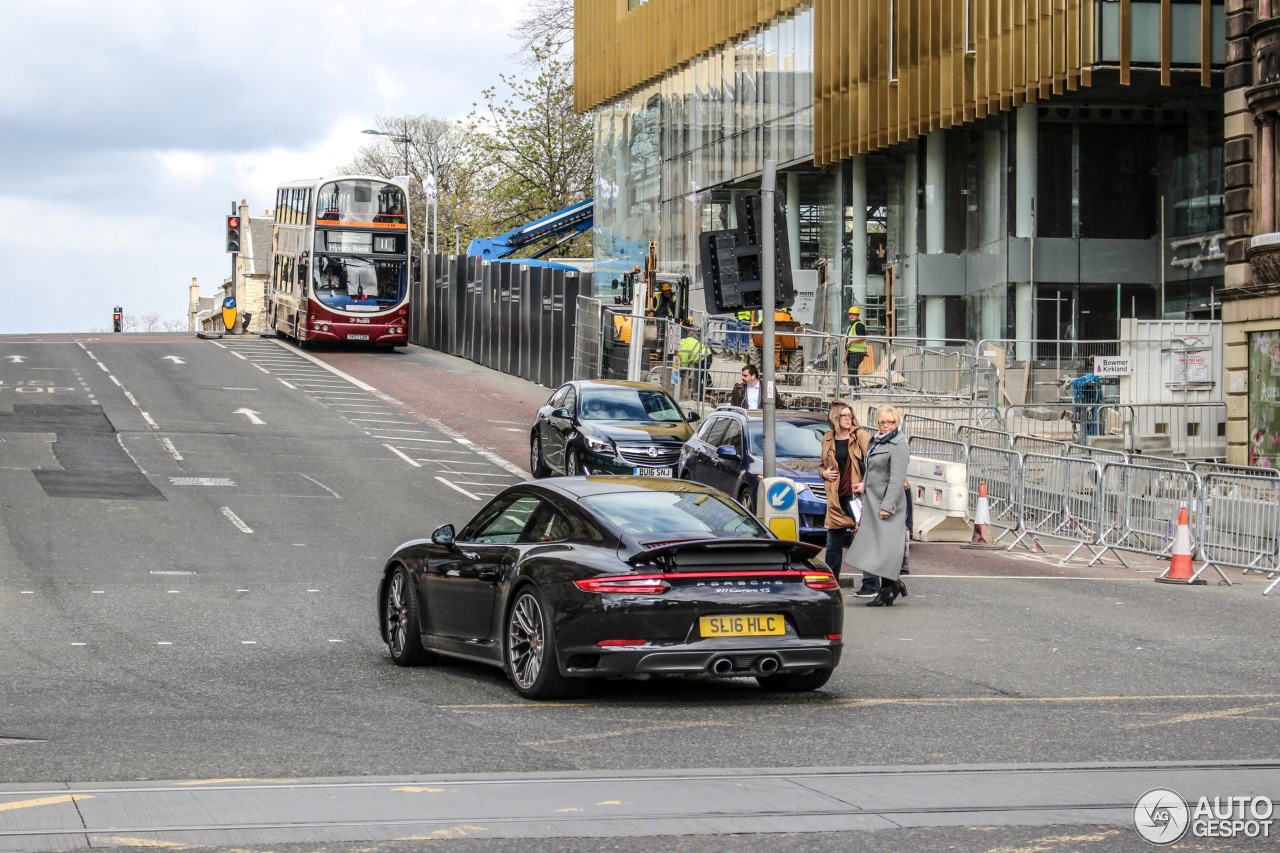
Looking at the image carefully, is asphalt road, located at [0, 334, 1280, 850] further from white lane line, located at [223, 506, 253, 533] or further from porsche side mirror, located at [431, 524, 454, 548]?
porsche side mirror, located at [431, 524, 454, 548]

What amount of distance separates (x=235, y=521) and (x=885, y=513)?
9.33m

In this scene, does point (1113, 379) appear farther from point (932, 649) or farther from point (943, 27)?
point (932, 649)

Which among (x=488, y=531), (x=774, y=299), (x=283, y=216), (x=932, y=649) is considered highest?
(x=283, y=216)

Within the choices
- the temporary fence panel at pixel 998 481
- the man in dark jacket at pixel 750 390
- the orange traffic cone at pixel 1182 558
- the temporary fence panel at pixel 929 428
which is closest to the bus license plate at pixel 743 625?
Answer: the orange traffic cone at pixel 1182 558

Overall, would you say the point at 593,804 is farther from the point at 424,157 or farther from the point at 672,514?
the point at 424,157

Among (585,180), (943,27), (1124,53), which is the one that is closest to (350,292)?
(943,27)

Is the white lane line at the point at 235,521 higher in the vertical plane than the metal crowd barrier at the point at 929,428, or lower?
lower

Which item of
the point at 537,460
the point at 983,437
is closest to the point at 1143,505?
the point at 983,437

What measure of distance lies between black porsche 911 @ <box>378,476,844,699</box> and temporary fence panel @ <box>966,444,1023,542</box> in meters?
11.0

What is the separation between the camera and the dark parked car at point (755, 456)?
61.1 feet

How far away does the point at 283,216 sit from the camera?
2069 inches

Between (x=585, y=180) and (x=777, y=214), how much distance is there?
208 feet

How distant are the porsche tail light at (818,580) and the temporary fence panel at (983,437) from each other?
12080mm

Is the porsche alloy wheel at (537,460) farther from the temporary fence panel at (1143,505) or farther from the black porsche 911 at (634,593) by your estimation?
the black porsche 911 at (634,593)
